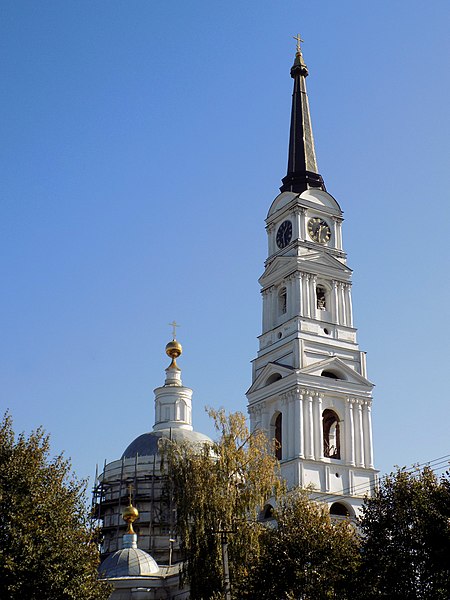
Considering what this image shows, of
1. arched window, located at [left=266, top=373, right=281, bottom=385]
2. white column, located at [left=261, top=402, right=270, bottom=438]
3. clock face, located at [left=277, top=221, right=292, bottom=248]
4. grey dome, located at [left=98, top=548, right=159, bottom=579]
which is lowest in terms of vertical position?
grey dome, located at [left=98, top=548, right=159, bottom=579]

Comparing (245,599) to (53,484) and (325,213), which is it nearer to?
(53,484)

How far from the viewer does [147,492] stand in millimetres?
54625

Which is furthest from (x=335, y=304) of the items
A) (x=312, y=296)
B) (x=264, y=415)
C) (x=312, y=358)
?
(x=264, y=415)

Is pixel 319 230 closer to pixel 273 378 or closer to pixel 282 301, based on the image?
pixel 282 301

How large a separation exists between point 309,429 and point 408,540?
1690cm

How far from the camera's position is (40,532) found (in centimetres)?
2886

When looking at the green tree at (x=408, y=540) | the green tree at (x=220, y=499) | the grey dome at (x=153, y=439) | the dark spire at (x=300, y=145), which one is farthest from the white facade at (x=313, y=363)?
the green tree at (x=408, y=540)

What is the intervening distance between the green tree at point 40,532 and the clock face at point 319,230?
81.3 ft

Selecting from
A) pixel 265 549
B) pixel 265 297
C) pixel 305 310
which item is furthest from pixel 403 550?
pixel 265 297

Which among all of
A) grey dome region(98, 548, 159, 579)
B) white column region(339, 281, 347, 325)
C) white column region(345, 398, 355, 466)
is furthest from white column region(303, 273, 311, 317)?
grey dome region(98, 548, 159, 579)

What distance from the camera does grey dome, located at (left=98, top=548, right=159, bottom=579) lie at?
143ft

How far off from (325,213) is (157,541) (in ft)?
70.7

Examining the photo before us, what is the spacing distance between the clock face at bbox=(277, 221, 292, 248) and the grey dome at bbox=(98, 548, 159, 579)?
1921 cm

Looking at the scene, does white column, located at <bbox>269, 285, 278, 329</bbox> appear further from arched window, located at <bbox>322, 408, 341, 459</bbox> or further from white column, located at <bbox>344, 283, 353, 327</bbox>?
arched window, located at <bbox>322, 408, 341, 459</bbox>
